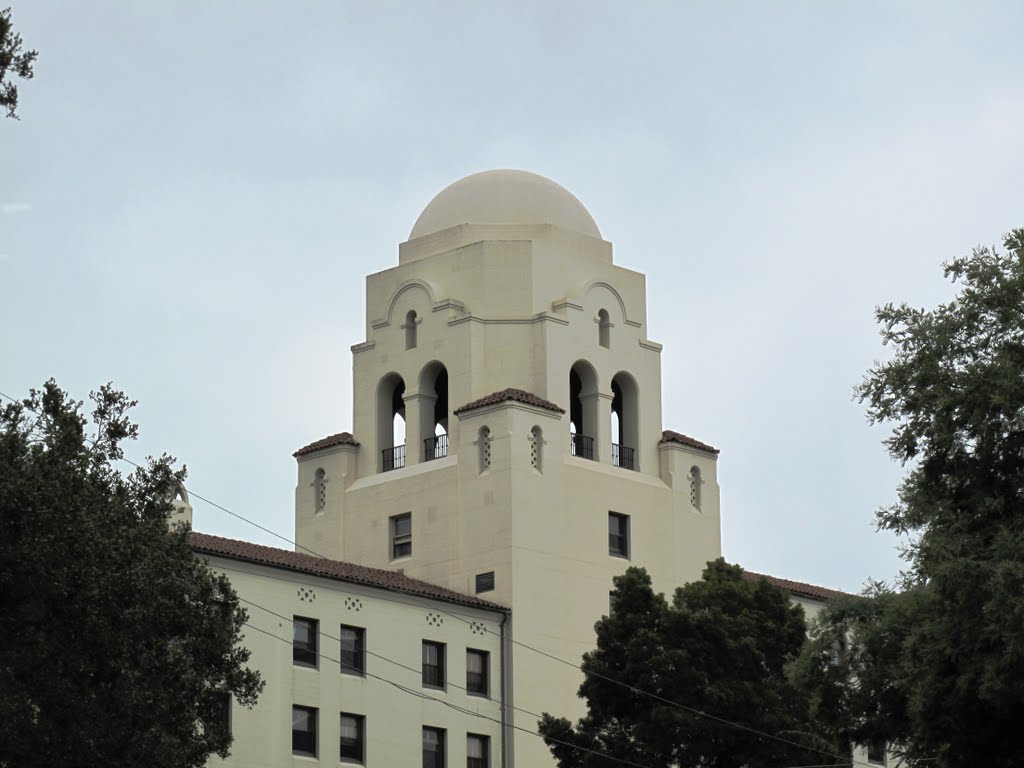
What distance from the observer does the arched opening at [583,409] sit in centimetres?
6875

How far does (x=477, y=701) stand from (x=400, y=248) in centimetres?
1740

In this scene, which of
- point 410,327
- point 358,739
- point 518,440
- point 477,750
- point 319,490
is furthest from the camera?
point 410,327

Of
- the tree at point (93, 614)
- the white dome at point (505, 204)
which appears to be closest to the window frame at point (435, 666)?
the white dome at point (505, 204)

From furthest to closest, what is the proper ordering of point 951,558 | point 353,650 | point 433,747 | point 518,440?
1. point 518,440
2. point 433,747
3. point 353,650
4. point 951,558

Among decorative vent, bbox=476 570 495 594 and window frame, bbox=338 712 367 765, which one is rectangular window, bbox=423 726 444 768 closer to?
window frame, bbox=338 712 367 765

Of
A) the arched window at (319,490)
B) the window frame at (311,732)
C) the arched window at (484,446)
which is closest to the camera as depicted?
the window frame at (311,732)

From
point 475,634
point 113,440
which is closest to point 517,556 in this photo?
point 475,634

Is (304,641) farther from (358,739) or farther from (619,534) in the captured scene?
(619,534)

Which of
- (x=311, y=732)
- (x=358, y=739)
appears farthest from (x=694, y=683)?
(x=311, y=732)

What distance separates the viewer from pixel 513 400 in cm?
6556

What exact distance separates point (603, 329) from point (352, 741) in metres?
18.1

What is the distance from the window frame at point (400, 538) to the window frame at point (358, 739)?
369 inches

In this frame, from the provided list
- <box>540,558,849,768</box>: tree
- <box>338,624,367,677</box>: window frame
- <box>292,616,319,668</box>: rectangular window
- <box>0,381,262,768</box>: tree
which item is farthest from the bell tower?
<box>0,381,262,768</box>: tree

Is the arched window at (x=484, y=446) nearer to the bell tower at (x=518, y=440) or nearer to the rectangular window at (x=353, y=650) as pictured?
the bell tower at (x=518, y=440)
